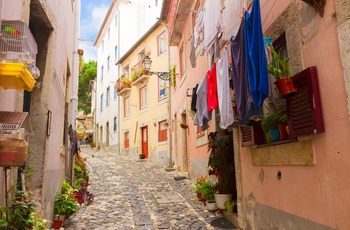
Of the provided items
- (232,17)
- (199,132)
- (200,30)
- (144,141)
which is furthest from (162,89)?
(232,17)

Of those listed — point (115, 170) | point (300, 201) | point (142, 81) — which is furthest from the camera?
point (142, 81)

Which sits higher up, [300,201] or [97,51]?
[97,51]

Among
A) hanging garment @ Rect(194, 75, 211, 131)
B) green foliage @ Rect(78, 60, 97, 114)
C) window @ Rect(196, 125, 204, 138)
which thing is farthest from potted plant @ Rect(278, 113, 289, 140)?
green foliage @ Rect(78, 60, 97, 114)

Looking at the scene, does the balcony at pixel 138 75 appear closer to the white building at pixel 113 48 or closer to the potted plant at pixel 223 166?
the white building at pixel 113 48

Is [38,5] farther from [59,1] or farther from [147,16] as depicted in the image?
[147,16]

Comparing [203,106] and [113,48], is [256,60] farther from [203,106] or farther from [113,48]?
[113,48]

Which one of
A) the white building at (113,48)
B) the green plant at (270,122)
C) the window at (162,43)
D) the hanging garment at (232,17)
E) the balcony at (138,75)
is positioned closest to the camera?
the green plant at (270,122)

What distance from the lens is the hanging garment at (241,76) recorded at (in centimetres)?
447

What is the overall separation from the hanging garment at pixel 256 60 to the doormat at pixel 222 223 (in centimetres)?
334

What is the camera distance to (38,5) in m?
4.66

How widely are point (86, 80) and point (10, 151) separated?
36.0m

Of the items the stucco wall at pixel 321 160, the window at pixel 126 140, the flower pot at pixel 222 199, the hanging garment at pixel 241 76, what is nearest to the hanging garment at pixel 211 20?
the hanging garment at pixel 241 76

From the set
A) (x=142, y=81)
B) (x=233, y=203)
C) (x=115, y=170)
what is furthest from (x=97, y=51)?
(x=233, y=203)

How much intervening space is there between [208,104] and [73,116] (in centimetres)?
553
